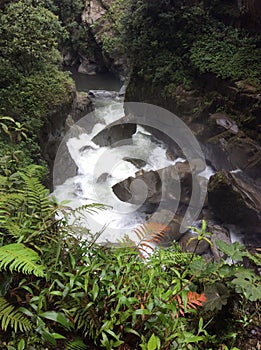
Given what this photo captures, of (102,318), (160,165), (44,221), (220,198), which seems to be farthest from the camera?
(160,165)

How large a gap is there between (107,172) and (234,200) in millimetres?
Answer: 4286

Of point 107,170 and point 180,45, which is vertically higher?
point 180,45

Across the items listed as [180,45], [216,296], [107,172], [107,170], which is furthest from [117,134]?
[216,296]

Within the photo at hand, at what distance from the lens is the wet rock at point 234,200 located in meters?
6.55

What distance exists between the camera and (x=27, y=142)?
605cm

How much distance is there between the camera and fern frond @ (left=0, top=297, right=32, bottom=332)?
1.28 m

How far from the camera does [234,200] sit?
6.62m

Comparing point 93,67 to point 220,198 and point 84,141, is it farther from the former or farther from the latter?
point 220,198

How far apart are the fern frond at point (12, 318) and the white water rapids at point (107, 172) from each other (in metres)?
4.74

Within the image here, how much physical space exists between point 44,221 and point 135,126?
33.2ft

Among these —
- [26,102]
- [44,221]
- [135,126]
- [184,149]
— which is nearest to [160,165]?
[184,149]

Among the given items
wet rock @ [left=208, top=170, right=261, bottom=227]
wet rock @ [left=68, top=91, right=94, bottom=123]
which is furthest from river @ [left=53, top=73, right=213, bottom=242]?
wet rock @ [left=208, top=170, right=261, bottom=227]

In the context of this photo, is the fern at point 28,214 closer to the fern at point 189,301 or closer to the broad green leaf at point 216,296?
the fern at point 189,301

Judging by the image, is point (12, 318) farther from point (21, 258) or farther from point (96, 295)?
point (96, 295)
